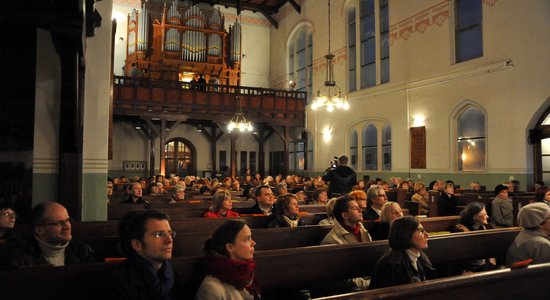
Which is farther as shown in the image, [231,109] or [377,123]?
[231,109]

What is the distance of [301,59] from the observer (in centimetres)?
1962

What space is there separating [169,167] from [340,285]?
675 inches

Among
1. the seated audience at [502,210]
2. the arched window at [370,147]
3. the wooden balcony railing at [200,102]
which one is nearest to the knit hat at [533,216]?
the seated audience at [502,210]

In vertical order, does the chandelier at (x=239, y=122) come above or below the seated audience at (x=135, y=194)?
above

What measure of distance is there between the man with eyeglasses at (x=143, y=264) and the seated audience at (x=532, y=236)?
2.45m

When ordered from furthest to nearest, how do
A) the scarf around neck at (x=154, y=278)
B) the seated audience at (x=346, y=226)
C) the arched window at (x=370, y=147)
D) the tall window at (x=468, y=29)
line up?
the arched window at (x=370, y=147) < the tall window at (x=468, y=29) < the seated audience at (x=346, y=226) < the scarf around neck at (x=154, y=278)

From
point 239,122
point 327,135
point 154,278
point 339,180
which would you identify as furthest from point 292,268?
point 327,135

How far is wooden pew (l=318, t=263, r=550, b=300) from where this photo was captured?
1879 mm

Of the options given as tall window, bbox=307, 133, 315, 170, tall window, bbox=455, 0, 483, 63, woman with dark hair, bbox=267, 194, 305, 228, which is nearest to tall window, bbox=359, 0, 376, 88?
tall window, bbox=455, 0, 483, 63

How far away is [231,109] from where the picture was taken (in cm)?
1666

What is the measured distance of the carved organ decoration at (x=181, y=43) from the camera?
1780 cm

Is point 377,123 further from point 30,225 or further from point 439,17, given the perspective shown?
point 30,225

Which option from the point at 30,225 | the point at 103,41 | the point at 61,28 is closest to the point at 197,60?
the point at 103,41

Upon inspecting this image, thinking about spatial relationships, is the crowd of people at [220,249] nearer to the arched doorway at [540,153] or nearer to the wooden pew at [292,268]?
the wooden pew at [292,268]
